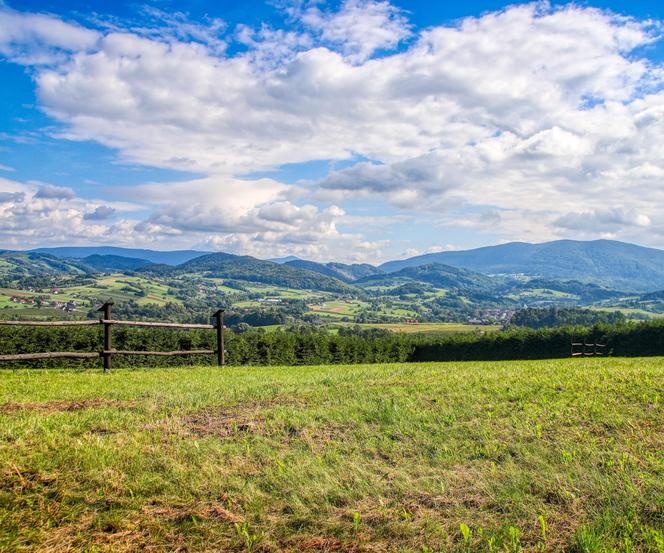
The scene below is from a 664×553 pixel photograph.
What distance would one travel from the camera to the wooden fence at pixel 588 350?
46219mm

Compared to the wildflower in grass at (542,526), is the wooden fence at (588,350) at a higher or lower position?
lower

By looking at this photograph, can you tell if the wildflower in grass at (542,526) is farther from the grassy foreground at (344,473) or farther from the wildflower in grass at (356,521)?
the wildflower in grass at (356,521)

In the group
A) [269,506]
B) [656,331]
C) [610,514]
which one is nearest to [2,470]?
[269,506]

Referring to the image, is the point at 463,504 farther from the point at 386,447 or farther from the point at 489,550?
the point at 386,447

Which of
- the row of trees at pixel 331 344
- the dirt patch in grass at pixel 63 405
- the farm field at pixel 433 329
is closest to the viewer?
the dirt patch in grass at pixel 63 405

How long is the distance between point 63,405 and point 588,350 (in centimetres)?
5013

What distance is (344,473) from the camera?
19.2 ft

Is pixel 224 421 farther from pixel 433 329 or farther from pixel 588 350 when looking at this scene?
pixel 433 329

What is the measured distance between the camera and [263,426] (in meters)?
7.75

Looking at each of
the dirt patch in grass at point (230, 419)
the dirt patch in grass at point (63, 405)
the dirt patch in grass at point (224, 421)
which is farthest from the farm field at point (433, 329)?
the dirt patch in grass at point (224, 421)

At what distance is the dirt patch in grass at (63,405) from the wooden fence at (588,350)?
1801 inches

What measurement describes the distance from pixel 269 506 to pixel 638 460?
15.0 feet

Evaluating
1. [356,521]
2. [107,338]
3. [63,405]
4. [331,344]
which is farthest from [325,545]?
[331,344]

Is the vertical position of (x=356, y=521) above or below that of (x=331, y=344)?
above
